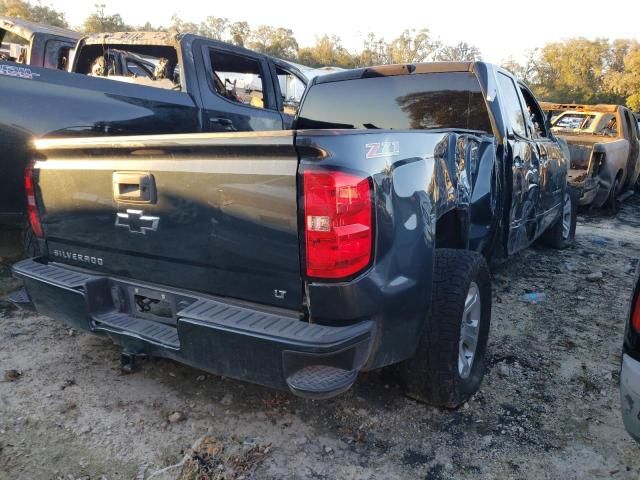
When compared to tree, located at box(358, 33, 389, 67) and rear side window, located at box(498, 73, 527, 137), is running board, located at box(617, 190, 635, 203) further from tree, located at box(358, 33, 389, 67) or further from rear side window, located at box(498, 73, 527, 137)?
tree, located at box(358, 33, 389, 67)

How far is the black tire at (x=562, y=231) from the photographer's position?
5961mm

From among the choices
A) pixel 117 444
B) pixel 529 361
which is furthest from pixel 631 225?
pixel 117 444

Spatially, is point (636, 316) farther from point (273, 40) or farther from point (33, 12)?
point (273, 40)

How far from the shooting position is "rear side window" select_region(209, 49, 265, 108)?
15.8ft

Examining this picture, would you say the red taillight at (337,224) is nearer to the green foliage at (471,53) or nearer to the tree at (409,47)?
the green foliage at (471,53)

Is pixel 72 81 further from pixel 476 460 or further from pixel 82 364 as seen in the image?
pixel 476 460

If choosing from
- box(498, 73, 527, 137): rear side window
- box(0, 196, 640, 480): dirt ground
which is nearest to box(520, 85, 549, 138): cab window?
box(498, 73, 527, 137): rear side window

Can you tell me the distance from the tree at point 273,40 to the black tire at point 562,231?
190 ft

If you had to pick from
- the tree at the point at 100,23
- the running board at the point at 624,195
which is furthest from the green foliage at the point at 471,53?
the running board at the point at 624,195

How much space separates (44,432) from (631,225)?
8657 millimetres

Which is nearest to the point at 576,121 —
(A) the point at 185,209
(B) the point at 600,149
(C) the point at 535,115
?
(B) the point at 600,149

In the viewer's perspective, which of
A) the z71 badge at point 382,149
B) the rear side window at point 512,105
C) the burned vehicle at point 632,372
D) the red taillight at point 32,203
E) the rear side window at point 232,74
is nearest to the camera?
the burned vehicle at point 632,372

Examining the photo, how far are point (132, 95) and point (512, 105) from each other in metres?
3.03

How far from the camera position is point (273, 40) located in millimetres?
64438
